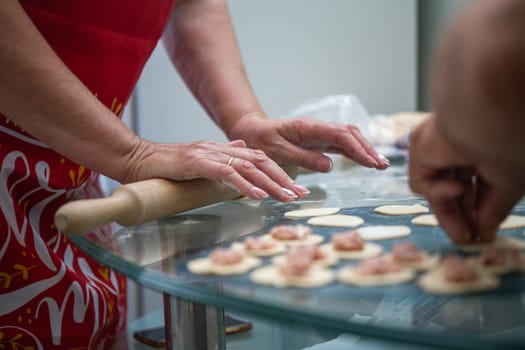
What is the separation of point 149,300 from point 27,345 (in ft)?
2.02

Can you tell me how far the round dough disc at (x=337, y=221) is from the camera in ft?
2.38

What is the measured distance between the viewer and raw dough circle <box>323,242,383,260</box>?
570 mm

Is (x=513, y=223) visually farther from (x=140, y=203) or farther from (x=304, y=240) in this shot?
(x=140, y=203)

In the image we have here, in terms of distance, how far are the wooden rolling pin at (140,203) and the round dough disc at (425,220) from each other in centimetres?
26

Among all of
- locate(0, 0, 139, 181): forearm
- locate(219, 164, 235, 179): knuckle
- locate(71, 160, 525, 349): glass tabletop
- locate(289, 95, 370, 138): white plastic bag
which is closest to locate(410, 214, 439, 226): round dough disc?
locate(71, 160, 525, 349): glass tabletop

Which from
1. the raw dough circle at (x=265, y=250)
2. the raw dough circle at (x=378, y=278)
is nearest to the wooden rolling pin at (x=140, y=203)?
the raw dough circle at (x=265, y=250)

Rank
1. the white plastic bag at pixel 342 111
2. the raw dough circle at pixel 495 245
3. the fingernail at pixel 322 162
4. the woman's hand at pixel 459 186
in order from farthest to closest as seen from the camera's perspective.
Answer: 1. the white plastic bag at pixel 342 111
2. the fingernail at pixel 322 162
3. the raw dough circle at pixel 495 245
4. the woman's hand at pixel 459 186

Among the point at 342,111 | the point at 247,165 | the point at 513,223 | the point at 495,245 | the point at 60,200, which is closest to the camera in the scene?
the point at 495,245

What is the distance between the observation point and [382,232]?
2.17ft

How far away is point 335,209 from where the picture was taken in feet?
2.69

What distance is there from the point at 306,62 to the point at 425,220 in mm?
1668

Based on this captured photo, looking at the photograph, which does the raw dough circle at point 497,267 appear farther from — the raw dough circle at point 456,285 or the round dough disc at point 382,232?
the round dough disc at point 382,232

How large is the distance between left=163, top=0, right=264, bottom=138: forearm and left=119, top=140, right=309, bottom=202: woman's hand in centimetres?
33

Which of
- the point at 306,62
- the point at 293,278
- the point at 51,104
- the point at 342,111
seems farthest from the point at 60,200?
the point at 306,62
